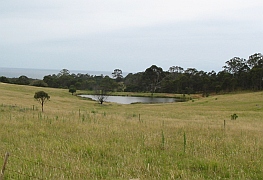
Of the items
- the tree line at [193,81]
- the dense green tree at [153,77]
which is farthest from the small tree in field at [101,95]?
the dense green tree at [153,77]

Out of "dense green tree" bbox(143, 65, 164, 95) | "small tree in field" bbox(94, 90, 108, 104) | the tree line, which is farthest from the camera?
"dense green tree" bbox(143, 65, 164, 95)

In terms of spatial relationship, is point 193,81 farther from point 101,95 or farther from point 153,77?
point 101,95

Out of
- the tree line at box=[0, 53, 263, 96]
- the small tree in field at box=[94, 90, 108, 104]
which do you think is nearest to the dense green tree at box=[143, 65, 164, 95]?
the tree line at box=[0, 53, 263, 96]

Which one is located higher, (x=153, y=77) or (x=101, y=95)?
(x=153, y=77)

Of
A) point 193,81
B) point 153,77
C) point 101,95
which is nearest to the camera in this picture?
point 101,95

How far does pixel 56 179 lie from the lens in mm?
4145

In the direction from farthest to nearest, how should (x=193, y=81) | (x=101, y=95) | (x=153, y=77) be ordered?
(x=153, y=77) → (x=193, y=81) → (x=101, y=95)

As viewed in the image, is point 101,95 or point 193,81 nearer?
point 101,95

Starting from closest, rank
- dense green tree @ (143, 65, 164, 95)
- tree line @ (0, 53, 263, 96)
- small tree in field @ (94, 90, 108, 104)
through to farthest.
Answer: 1. small tree in field @ (94, 90, 108, 104)
2. tree line @ (0, 53, 263, 96)
3. dense green tree @ (143, 65, 164, 95)

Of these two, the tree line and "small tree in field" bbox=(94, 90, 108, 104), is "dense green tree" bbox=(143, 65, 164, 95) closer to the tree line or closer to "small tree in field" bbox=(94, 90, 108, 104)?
the tree line

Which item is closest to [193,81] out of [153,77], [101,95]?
[153,77]

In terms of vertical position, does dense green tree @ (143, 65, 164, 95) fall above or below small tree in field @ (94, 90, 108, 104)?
above

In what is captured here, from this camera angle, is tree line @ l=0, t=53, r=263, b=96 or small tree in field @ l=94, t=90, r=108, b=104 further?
tree line @ l=0, t=53, r=263, b=96

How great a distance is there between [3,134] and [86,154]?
3.34 m
